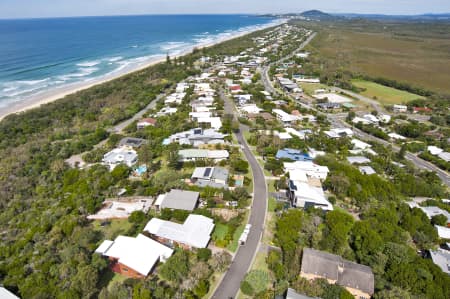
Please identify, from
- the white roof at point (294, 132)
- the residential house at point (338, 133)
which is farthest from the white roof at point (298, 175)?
the residential house at point (338, 133)


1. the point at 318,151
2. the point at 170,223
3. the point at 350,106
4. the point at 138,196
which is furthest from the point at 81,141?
the point at 350,106

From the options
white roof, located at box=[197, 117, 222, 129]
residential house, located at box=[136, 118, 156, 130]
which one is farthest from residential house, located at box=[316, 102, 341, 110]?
residential house, located at box=[136, 118, 156, 130]

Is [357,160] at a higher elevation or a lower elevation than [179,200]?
lower

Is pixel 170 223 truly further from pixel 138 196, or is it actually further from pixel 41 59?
pixel 41 59

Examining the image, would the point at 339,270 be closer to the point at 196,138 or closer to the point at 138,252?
the point at 138,252

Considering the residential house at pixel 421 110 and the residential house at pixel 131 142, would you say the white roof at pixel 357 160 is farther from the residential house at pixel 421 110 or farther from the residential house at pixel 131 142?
the residential house at pixel 421 110

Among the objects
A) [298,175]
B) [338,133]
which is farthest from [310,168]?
[338,133]
